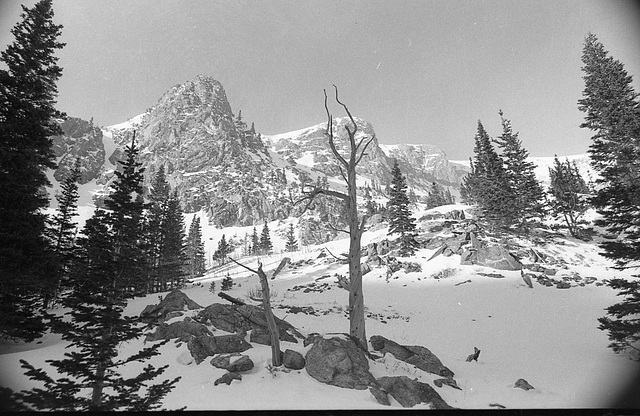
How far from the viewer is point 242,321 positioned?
9875 mm

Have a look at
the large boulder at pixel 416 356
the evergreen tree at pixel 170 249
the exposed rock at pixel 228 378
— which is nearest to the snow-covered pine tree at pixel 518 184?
the large boulder at pixel 416 356

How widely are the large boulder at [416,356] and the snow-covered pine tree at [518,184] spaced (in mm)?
31369

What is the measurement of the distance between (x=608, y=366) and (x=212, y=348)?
505 inches

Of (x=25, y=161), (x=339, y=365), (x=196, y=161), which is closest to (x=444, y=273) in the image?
(x=339, y=365)

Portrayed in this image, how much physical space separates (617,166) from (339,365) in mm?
15619

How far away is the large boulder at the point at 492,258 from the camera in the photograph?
25078 millimetres

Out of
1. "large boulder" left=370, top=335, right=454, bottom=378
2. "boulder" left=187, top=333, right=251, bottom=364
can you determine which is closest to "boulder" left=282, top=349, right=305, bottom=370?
"boulder" left=187, top=333, right=251, bottom=364

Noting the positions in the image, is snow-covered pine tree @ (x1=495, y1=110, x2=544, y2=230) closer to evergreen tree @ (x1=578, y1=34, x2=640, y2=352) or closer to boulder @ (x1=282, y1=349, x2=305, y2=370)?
evergreen tree @ (x1=578, y1=34, x2=640, y2=352)

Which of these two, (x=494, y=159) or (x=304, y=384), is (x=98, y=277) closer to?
(x=304, y=384)

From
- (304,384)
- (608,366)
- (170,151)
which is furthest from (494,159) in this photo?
(170,151)

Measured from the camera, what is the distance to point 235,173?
16675 centimetres

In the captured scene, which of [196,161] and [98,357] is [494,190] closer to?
[98,357]

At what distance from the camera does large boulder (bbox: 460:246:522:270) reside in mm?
25078

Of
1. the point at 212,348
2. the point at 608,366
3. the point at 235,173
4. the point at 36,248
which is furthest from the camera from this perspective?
the point at 235,173
